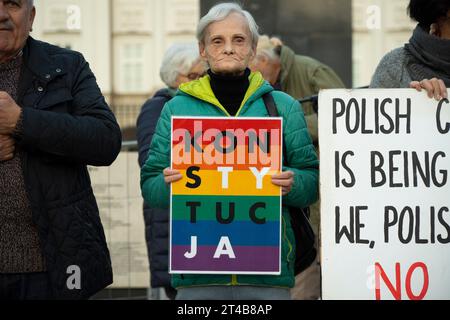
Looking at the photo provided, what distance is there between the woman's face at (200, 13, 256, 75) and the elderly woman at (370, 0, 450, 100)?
72cm

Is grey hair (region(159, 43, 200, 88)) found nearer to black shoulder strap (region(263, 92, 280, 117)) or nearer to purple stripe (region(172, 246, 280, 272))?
black shoulder strap (region(263, 92, 280, 117))

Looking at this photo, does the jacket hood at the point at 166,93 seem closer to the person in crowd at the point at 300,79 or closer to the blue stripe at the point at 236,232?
the person in crowd at the point at 300,79

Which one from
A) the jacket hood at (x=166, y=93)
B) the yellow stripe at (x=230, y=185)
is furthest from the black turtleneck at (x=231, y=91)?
the jacket hood at (x=166, y=93)

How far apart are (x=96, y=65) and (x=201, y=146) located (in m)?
8.93

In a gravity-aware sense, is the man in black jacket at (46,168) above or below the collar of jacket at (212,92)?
below

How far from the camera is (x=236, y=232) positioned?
5.34 metres

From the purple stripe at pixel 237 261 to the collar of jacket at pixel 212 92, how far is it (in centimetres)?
57

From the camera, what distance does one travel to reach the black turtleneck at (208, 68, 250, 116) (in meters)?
5.45

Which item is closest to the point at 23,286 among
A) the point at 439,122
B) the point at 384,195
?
the point at 384,195

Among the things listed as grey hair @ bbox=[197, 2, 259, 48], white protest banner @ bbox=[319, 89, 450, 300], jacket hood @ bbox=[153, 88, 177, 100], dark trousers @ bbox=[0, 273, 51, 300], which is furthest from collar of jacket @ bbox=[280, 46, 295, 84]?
dark trousers @ bbox=[0, 273, 51, 300]

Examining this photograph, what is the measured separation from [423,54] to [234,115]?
953 millimetres

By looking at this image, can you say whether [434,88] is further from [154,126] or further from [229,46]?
[154,126]

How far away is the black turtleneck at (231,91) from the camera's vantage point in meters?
5.45
